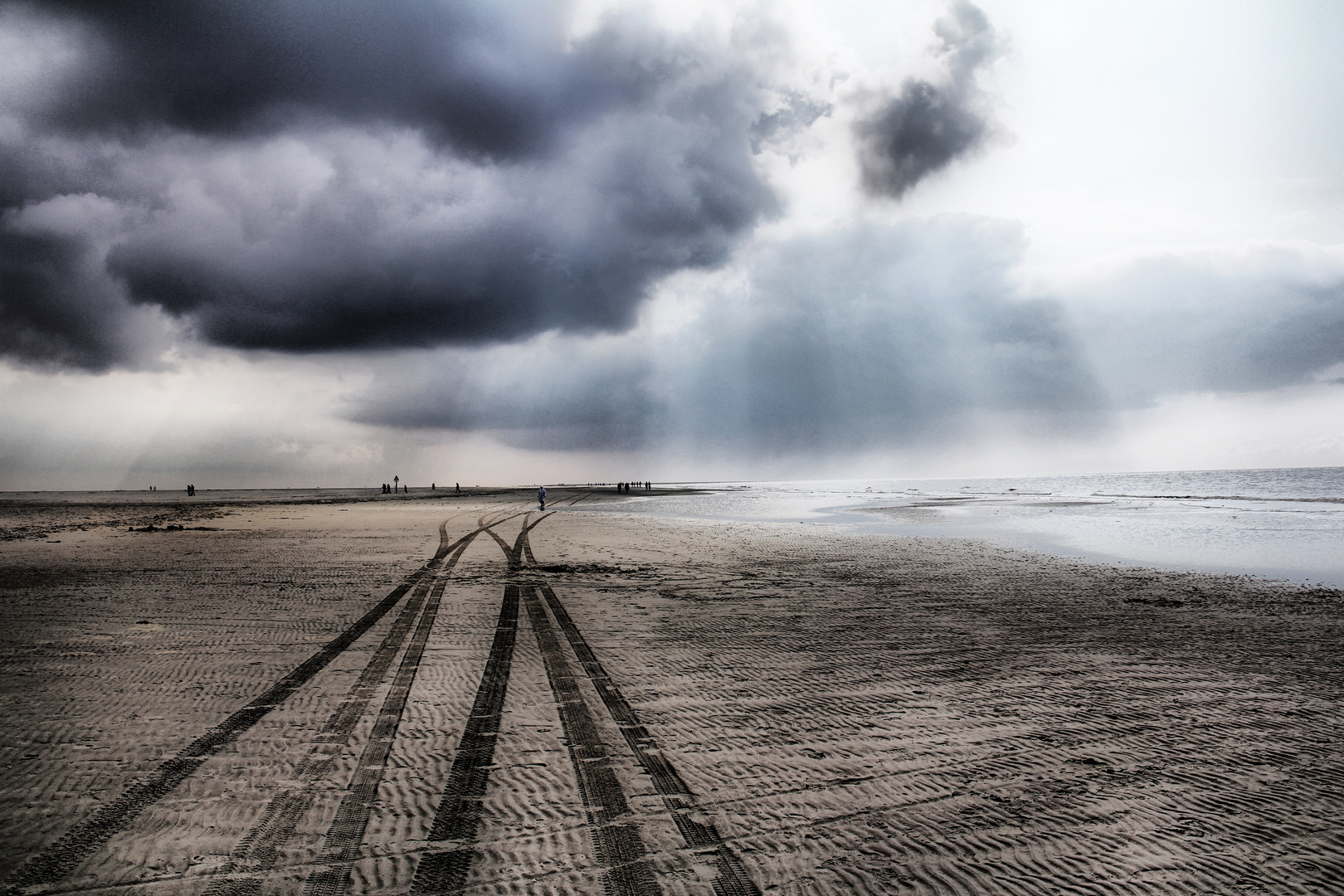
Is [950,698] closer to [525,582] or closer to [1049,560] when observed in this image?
[525,582]

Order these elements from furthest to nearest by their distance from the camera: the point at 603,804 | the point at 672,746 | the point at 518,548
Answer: the point at 518,548 < the point at 672,746 < the point at 603,804

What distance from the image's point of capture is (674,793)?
442cm

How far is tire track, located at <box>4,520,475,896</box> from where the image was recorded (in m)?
3.59

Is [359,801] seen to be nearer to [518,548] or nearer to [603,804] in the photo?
[603,804]

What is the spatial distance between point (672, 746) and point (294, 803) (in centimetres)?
277

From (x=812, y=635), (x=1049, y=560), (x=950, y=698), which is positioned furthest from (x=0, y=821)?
(x=1049, y=560)

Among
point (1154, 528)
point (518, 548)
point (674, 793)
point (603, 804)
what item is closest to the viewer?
point (603, 804)

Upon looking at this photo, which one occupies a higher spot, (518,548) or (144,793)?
(144,793)

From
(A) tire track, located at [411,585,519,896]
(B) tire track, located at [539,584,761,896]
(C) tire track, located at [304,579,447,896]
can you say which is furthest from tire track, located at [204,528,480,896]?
(B) tire track, located at [539,584,761,896]

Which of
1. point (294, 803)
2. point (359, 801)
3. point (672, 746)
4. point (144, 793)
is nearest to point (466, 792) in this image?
point (359, 801)

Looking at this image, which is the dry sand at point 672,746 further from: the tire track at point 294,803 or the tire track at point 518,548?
the tire track at point 518,548

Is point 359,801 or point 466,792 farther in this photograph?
point 466,792

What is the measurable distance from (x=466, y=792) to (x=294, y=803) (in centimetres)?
115

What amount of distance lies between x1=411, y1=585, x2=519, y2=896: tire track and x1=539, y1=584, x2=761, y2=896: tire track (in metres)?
1.10
